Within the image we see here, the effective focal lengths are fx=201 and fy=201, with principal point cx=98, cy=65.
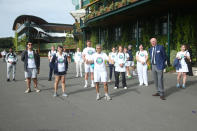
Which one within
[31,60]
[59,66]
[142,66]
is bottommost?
[142,66]

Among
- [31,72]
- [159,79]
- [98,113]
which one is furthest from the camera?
[31,72]

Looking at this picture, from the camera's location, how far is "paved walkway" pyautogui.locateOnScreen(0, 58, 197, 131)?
4.19 m

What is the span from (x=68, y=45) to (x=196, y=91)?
40.4 metres

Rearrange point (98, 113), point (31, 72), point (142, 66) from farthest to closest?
point (142, 66), point (31, 72), point (98, 113)

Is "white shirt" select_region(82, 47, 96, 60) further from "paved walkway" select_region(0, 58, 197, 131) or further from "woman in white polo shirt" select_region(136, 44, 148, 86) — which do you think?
"paved walkway" select_region(0, 58, 197, 131)

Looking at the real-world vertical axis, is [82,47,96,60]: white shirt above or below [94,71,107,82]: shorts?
above

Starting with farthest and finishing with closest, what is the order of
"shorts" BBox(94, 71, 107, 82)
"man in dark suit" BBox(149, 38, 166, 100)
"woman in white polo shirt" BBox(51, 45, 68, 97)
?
"woman in white polo shirt" BBox(51, 45, 68, 97), "man in dark suit" BBox(149, 38, 166, 100), "shorts" BBox(94, 71, 107, 82)

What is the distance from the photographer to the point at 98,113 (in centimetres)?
512

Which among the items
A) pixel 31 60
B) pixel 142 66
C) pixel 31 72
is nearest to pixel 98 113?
pixel 31 72

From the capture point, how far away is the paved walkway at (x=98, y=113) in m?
4.19

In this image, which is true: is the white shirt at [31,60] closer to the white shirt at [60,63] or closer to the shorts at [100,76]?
the white shirt at [60,63]

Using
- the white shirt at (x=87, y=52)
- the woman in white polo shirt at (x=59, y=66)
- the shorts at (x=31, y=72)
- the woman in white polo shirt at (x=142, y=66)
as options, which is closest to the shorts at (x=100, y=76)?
the woman in white polo shirt at (x=59, y=66)

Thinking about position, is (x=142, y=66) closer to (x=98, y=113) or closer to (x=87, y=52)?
(x=87, y=52)

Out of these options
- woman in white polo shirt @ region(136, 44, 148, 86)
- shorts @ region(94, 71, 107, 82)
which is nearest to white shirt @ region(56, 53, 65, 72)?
shorts @ region(94, 71, 107, 82)
